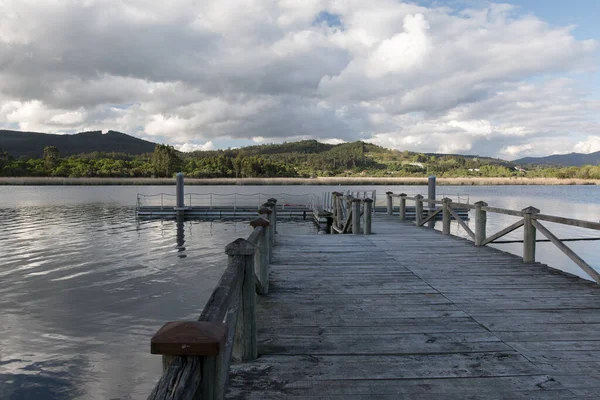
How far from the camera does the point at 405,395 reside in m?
3.07

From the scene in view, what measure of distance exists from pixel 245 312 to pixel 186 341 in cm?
198

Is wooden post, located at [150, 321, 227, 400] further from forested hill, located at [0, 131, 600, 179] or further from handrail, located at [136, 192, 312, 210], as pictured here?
forested hill, located at [0, 131, 600, 179]

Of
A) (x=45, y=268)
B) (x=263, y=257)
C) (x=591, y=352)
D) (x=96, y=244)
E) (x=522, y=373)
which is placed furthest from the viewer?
(x=96, y=244)

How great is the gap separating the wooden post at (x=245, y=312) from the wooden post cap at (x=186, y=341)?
6.06ft

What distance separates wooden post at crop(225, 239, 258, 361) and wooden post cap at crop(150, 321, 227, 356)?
1.85 m

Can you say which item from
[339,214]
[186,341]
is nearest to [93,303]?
[186,341]

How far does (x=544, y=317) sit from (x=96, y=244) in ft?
58.1

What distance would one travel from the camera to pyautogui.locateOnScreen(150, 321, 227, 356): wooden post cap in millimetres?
1597

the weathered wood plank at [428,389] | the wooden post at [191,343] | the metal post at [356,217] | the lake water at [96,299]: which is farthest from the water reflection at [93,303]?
the wooden post at [191,343]

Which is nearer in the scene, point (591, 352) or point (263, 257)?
point (591, 352)

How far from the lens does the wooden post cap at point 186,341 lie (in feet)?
5.24

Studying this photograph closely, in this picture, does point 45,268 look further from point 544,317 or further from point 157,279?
point 544,317

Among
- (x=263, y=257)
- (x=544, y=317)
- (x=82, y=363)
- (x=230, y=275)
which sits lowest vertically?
(x=82, y=363)

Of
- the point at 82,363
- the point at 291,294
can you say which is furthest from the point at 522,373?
the point at 82,363
